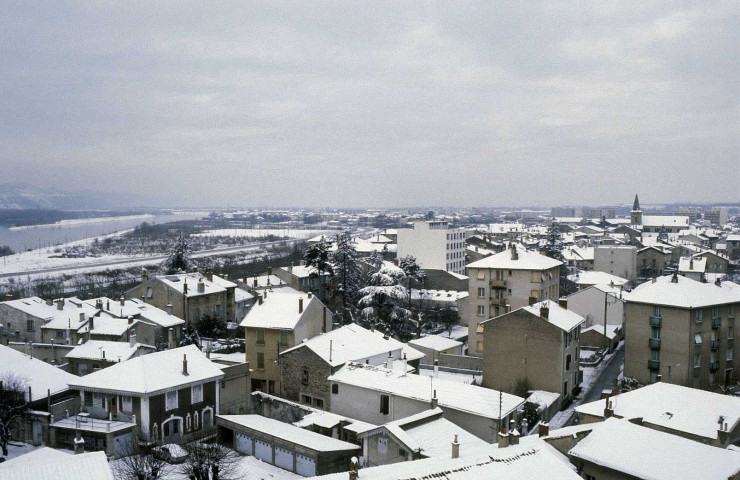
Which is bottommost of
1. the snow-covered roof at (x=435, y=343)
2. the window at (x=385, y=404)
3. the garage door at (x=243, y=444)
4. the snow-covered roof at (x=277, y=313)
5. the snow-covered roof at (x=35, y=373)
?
the garage door at (x=243, y=444)

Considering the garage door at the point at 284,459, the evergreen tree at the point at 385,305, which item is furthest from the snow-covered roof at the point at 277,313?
the garage door at the point at 284,459

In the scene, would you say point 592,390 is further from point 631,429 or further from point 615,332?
point 631,429

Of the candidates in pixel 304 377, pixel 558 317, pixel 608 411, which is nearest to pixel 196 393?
pixel 304 377

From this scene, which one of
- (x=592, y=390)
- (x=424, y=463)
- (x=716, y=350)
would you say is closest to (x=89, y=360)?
(x=424, y=463)

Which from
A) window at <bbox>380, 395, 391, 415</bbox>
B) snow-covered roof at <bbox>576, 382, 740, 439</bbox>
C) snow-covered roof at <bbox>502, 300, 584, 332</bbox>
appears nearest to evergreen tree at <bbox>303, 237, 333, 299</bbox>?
snow-covered roof at <bbox>502, 300, 584, 332</bbox>

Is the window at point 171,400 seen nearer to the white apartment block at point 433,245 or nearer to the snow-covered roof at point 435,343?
the snow-covered roof at point 435,343

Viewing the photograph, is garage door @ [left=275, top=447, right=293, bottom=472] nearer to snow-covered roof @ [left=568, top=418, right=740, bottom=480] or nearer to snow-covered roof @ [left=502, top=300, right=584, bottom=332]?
snow-covered roof @ [left=568, top=418, right=740, bottom=480]

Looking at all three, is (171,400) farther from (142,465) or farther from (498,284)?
(498,284)
